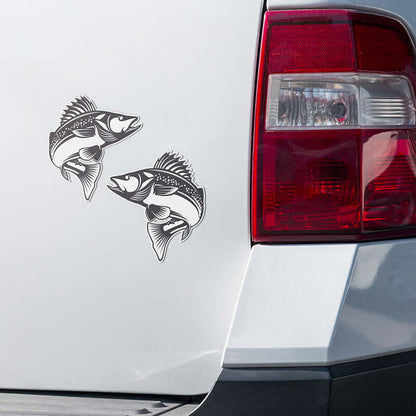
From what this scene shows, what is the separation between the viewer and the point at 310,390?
1479 millimetres

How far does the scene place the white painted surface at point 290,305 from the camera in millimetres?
1464

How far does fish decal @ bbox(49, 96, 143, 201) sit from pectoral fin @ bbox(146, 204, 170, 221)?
5.5 inches

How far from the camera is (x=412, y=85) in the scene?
1.54 m

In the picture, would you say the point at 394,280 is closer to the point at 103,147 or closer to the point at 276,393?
the point at 276,393

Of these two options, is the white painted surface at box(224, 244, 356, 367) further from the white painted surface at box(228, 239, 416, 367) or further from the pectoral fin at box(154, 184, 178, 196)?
the pectoral fin at box(154, 184, 178, 196)

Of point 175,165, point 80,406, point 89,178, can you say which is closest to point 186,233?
point 175,165

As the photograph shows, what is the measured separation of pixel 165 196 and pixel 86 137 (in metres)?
0.23

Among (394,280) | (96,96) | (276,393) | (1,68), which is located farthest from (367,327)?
(1,68)

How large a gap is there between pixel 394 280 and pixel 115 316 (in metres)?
0.66

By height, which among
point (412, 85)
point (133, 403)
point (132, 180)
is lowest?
point (133, 403)

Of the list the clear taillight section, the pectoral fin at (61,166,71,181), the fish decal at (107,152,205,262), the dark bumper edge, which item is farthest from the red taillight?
the pectoral fin at (61,166,71,181)

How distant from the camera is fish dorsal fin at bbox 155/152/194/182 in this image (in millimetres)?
1530

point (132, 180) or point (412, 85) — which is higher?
point (412, 85)

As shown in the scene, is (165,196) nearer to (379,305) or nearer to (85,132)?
Result: (85,132)
